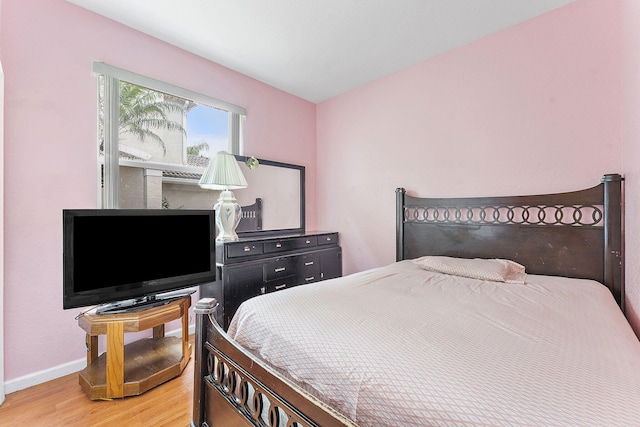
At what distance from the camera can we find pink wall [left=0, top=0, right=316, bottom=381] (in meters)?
1.81

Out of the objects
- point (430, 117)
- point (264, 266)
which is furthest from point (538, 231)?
point (264, 266)

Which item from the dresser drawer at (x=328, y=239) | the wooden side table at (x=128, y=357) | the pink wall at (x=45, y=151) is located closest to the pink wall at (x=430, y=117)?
the pink wall at (x=45, y=151)

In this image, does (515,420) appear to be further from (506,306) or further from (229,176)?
(229,176)

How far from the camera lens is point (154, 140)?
8.02 feet

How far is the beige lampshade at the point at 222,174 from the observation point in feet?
8.07

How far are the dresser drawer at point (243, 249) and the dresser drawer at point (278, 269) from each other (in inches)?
6.0

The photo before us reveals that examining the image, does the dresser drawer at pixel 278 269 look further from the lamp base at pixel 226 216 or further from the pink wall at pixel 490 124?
the pink wall at pixel 490 124

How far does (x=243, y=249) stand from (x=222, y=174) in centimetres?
68

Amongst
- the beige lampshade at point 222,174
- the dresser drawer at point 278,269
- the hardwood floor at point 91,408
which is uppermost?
the beige lampshade at point 222,174

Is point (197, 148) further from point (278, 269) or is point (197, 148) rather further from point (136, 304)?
point (136, 304)

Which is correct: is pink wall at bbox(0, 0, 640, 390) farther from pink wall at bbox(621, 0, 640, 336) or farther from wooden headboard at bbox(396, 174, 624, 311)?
wooden headboard at bbox(396, 174, 624, 311)

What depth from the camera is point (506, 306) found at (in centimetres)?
133

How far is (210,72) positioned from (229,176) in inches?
43.7

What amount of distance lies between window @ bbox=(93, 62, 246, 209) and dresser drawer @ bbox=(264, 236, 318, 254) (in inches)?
28.6
